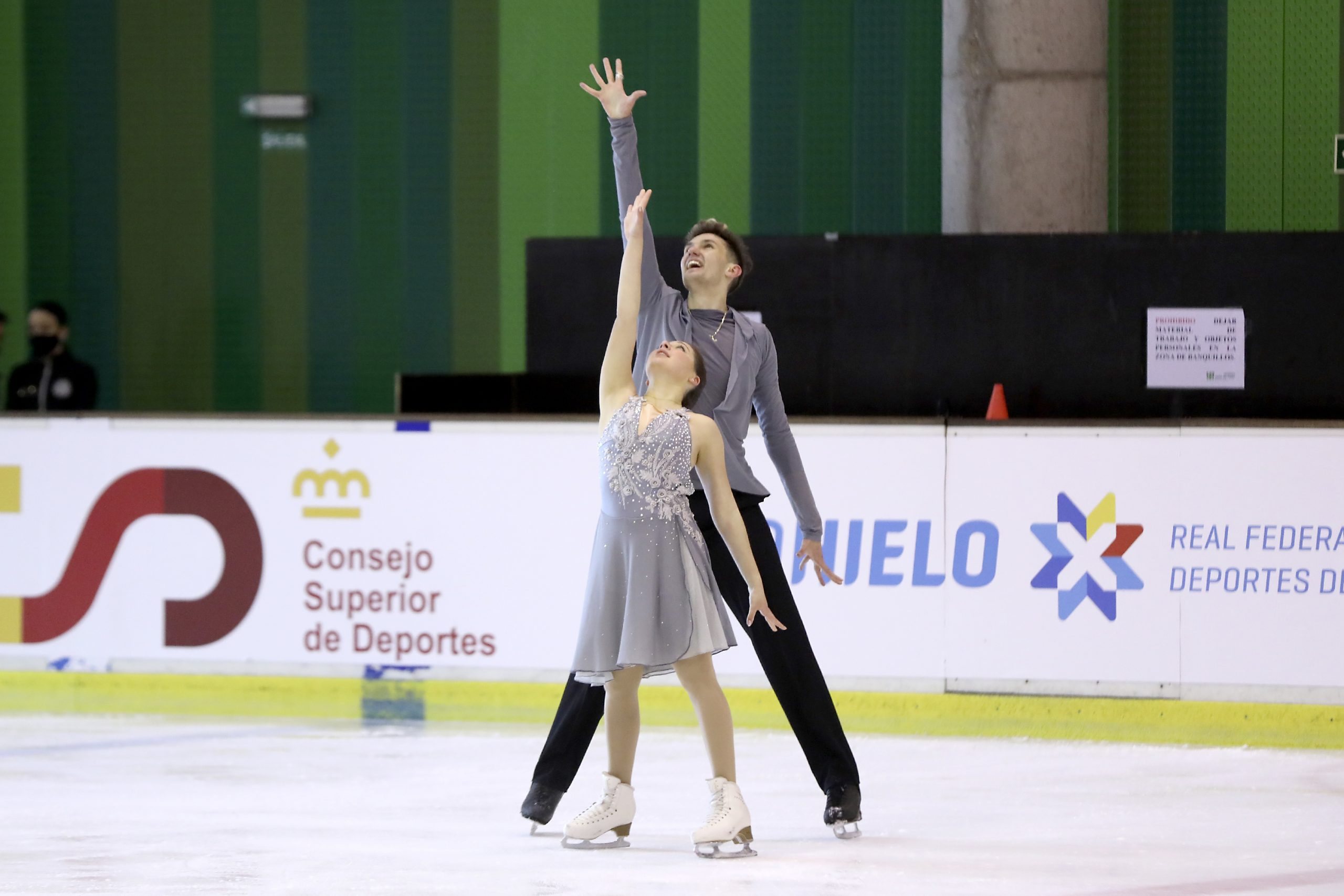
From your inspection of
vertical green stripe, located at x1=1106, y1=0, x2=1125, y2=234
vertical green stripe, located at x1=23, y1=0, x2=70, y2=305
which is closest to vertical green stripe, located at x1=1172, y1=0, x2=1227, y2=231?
vertical green stripe, located at x1=1106, y1=0, x2=1125, y2=234

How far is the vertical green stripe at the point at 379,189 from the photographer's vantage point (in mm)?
11805

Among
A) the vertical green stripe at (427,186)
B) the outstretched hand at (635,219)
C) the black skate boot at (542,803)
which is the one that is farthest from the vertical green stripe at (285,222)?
the outstretched hand at (635,219)

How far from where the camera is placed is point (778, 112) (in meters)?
11.3

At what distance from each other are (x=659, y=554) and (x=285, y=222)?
8230mm

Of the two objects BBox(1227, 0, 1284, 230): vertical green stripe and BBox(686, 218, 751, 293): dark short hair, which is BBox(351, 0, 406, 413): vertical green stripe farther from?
BBox(686, 218, 751, 293): dark short hair

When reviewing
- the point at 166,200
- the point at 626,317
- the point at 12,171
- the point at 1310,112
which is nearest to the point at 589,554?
the point at 626,317

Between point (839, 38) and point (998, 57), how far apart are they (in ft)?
5.14

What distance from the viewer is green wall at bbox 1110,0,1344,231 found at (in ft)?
35.0

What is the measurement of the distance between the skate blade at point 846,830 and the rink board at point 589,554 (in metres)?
1.83

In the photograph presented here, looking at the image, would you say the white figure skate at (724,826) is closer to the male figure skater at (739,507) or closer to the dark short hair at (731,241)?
the male figure skater at (739,507)

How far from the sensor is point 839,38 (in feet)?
36.9

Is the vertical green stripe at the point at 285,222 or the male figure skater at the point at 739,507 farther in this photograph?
the vertical green stripe at the point at 285,222

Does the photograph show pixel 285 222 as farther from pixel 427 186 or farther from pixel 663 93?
pixel 663 93

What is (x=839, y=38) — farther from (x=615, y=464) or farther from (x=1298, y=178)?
(x=615, y=464)
